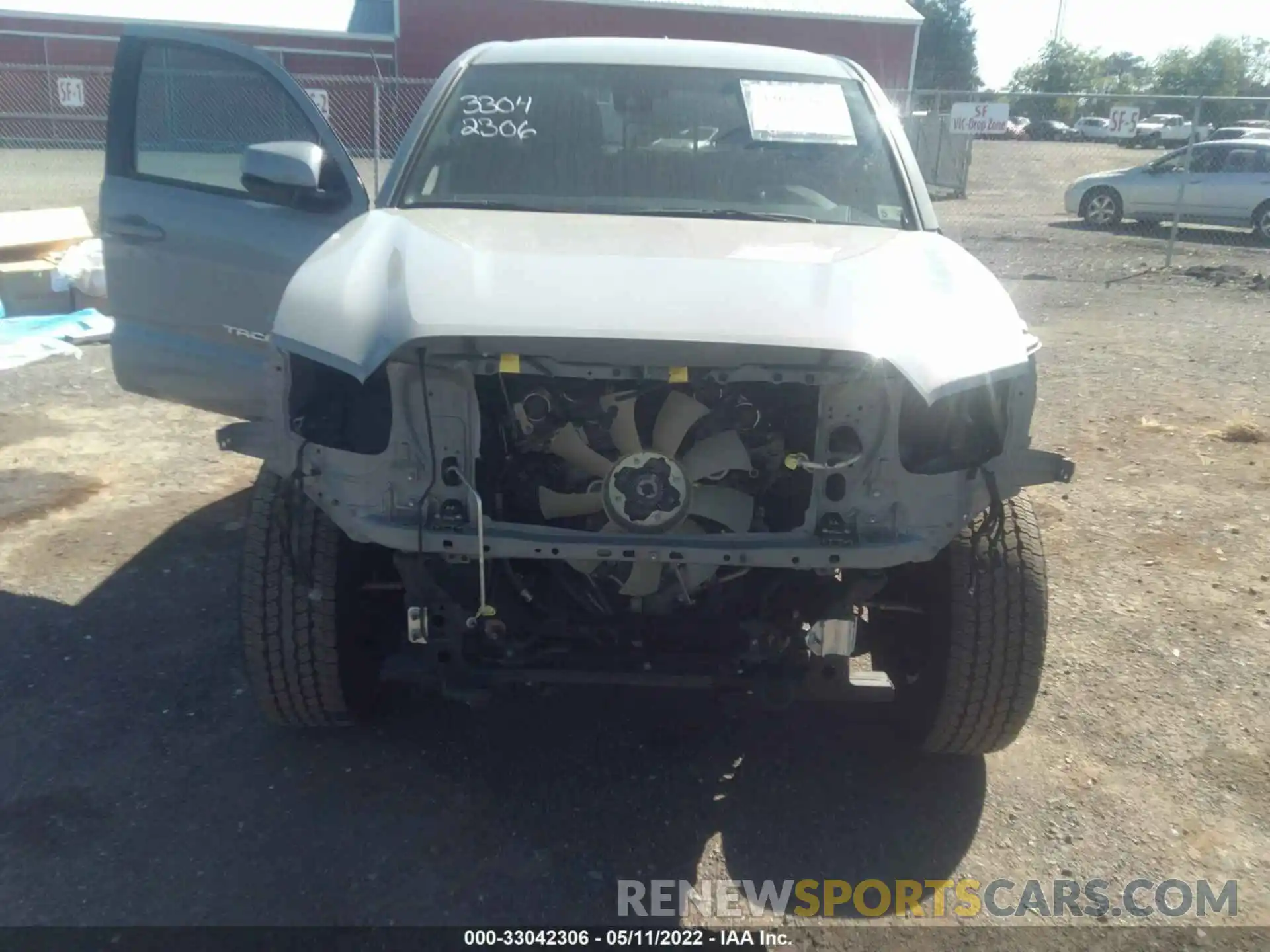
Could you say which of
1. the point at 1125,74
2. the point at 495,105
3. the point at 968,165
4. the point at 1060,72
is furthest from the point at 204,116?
the point at 1125,74

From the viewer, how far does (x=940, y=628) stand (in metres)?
3.09

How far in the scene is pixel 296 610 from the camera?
304cm

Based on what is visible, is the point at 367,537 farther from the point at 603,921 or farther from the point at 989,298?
the point at 989,298

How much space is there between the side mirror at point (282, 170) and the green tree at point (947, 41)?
70.1m

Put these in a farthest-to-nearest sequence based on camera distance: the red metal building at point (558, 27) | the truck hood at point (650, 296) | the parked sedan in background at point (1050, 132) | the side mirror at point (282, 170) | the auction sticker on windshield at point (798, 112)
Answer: the parked sedan in background at point (1050, 132), the red metal building at point (558, 27), the auction sticker on windshield at point (798, 112), the side mirror at point (282, 170), the truck hood at point (650, 296)

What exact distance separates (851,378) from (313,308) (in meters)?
1.26

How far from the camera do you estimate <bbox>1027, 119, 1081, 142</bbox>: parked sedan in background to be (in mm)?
32344

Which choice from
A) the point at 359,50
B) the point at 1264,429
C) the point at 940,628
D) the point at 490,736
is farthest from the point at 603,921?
the point at 359,50

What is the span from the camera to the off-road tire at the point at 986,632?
299cm

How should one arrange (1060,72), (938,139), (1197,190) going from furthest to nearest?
(1060,72), (938,139), (1197,190)

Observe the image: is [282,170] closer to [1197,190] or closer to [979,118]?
[979,118]

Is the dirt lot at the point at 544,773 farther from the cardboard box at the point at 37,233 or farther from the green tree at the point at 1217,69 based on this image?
the green tree at the point at 1217,69

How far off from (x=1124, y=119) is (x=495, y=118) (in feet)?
58.8

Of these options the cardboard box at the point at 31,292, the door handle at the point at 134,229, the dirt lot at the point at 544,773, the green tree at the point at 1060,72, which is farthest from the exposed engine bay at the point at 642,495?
the green tree at the point at 1060,72
